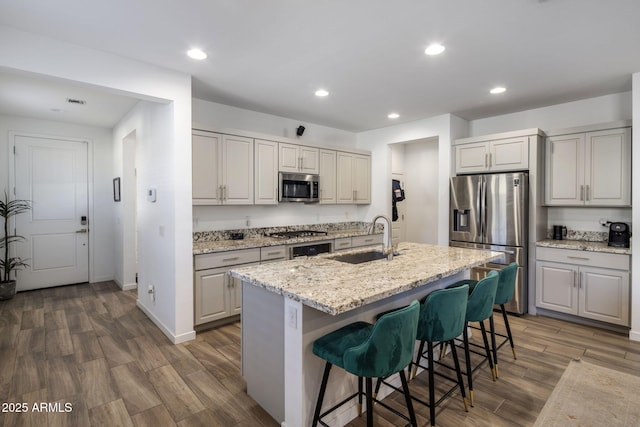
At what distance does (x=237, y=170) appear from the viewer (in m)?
3.94

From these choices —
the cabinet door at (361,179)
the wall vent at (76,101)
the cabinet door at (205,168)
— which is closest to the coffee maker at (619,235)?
the cabinet door at (361,179)

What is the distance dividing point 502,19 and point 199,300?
349 cm

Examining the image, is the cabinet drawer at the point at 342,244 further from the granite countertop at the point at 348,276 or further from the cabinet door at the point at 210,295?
the granite countertop at the point at 348,276

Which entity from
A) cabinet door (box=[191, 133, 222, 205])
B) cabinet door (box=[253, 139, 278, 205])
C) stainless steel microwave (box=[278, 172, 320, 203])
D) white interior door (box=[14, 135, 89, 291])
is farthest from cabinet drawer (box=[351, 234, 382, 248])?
white interior door (box=[14, 135, 89, 291])

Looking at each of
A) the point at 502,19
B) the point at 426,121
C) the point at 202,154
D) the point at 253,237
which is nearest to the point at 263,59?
the point at 202,154

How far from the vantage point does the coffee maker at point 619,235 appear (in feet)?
11.4

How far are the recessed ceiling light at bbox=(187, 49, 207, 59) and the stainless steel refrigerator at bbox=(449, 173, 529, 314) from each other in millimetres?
3372

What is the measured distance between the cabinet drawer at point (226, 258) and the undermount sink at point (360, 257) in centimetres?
129

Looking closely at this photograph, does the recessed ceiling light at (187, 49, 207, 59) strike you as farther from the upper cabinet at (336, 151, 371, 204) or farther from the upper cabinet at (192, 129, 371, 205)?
the upper cabinet at (336, 151, 371, 204)

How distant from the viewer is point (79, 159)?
5156mm

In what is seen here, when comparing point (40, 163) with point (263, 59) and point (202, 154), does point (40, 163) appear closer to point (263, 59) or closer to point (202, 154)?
point (202, 154)

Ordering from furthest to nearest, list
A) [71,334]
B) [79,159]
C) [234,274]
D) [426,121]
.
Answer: [79,159], [426,121], [71,334], [234,274]

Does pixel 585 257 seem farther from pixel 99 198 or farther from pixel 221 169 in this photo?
pixel 99 198

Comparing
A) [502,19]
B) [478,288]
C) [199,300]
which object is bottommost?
[199,300]
